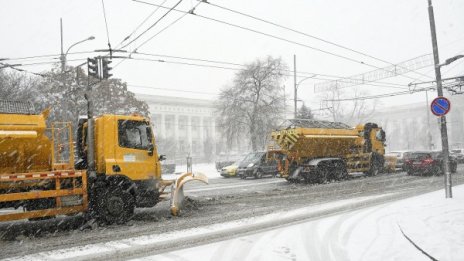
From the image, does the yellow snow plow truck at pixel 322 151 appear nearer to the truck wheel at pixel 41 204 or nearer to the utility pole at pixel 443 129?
the utility pole at pixel 443 129

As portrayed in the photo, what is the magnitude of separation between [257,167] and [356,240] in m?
16.7

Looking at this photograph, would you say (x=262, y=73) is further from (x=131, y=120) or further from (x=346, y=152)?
(x=131, y=120)

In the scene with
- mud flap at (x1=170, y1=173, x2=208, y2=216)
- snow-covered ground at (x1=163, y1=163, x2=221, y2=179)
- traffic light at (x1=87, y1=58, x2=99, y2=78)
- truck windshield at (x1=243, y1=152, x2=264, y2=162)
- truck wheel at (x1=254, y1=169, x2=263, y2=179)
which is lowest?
snow-covered ground at (x1=163, y1=163, x2=221, y2=179)

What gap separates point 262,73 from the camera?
3838 cm

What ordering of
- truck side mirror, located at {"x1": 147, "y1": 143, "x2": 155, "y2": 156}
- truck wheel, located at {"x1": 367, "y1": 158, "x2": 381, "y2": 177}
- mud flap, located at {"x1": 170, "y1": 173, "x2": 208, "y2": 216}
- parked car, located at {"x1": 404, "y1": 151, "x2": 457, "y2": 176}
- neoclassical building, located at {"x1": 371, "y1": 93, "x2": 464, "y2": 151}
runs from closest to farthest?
truck side mirror, located at {"x1": 147, "y1": 143, "x2": 155, "y2": 156} < mud flap, located at {"x1": 170, "y1": 173, "x2": 208, "y2": 216} < parked car, located at {"x1": 404, "y1": 151, "x2": 457, "y2": 176} < truck wheel, located at {"x1": 367, "y1": 158, "x2": 381, "y2": 177} < neoclassical building, located at {"x1": 371, "y1": 93, "x2": 464, "y2": 151}

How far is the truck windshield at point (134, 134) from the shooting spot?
10.2 m

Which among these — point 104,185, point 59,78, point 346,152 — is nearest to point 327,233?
point 104,185

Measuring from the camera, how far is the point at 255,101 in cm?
3853

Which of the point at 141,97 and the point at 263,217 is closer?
the point at 263,217

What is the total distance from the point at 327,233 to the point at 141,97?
247 ft

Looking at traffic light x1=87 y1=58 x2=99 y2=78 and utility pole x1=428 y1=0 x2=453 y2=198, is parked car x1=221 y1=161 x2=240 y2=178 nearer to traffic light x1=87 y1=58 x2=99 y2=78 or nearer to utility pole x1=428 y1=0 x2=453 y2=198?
traffic light x1=87 y1=58 x2=99 y2=78

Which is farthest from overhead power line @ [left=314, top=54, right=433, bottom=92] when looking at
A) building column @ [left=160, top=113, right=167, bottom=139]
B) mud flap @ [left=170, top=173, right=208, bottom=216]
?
building column @ [left=160, top=113, right=167, bottom=139]

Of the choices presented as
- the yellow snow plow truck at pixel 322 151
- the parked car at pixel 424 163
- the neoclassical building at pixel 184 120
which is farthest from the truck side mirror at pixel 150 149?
the neoclassical building at pixel 184 120

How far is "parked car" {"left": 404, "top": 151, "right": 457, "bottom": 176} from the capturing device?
22.7 metres
